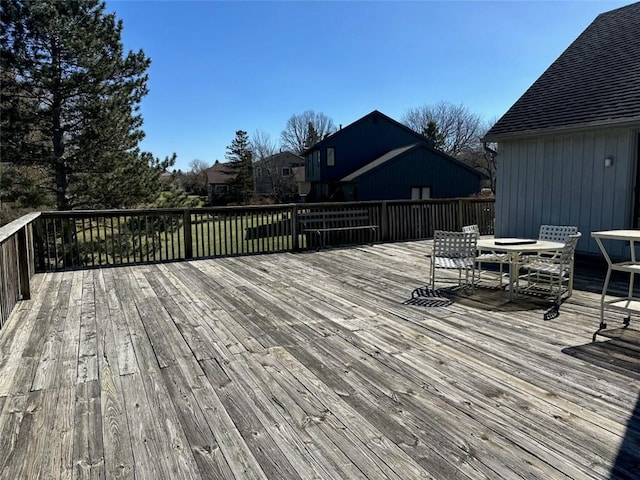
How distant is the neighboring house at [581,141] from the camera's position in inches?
245

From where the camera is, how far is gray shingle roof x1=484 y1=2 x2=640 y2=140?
6465mm

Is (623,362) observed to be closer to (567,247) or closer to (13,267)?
(567,247)

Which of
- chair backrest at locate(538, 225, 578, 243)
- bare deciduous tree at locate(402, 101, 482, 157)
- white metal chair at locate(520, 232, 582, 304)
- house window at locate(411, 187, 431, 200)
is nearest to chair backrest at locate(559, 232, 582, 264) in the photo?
white metal chair at locate(520, 232, 582, 304)

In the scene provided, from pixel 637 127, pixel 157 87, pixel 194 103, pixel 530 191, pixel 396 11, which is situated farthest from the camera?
pixel 194 103

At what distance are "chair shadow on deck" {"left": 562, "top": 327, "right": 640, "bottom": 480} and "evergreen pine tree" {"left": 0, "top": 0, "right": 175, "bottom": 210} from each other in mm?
11692

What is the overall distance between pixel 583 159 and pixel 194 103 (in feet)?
82.0

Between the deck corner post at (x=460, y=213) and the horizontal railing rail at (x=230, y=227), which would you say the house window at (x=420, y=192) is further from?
the deck corner post at (x=460, y=213)

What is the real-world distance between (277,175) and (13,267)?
1372 inches

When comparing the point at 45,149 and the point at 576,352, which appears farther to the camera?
the point at 45,149

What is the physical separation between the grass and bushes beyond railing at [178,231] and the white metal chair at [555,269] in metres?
4.02

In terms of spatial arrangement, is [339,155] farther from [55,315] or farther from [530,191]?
[55,315]

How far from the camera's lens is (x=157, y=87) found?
508 inches

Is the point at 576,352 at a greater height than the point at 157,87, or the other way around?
the point at 157,87

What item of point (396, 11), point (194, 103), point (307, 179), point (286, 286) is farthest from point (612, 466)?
point (194, 103)
